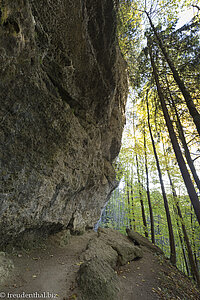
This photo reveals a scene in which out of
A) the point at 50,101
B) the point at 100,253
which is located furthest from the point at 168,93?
the point at 100,253

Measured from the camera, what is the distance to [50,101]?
4707mm

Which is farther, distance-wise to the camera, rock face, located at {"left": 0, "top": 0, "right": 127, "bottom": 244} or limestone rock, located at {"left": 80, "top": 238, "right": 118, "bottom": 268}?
limestone rock, located at {"left": 80, "top": 238, "right": 118, "bottom": 268}

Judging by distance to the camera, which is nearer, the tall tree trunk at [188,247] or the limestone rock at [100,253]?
the limestone rock at [100,253]

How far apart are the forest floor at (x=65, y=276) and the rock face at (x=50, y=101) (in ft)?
2.83

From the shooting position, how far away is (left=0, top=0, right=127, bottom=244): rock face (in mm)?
3492

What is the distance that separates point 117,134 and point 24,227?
851 centimetres

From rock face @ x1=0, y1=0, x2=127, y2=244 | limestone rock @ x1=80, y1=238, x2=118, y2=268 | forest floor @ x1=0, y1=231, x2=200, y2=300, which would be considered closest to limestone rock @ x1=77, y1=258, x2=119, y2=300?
forest floor @ x1=0, y1=231, x2=200, y2=300

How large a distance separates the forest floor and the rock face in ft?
2.83

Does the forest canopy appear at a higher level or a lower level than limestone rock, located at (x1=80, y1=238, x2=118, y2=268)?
higher

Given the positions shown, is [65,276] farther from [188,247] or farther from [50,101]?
[188,247]

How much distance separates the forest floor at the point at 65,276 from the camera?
3365 mm

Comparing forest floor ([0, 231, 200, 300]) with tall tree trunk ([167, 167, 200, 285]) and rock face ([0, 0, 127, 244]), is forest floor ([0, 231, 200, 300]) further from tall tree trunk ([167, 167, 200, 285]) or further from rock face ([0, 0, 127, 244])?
tall tree trunk ([167, 167, 200, 285])

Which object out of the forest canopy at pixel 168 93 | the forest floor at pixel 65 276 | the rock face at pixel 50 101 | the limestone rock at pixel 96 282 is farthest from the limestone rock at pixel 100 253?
the forest canopy at pixel 168 93

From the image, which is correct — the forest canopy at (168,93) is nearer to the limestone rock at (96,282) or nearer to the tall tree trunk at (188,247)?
the tall tree trunk at (188,247)
